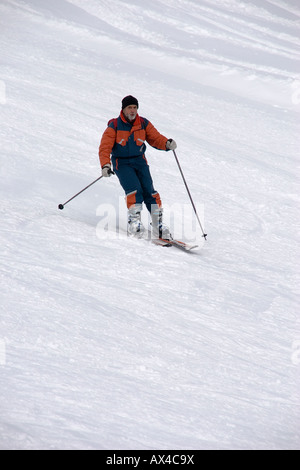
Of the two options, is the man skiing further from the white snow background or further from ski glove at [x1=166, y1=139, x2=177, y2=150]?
the white snow background

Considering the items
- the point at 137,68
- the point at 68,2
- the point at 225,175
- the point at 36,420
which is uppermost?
the point at 68,2

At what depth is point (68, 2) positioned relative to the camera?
730 inches

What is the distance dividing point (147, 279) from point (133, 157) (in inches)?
62.4

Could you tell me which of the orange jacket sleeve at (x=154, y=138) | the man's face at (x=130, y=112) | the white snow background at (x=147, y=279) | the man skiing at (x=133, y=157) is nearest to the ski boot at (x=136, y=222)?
the man skiing at (x=133, y=157)

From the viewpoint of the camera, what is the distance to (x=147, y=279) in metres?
4.62

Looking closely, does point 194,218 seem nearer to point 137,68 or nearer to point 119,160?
point 119,160

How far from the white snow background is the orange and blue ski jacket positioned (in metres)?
0.87

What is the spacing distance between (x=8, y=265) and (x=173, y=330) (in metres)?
1.54

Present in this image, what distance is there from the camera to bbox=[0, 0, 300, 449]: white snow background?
9.71 ft

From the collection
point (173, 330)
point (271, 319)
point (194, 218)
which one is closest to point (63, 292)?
point (173, 330)

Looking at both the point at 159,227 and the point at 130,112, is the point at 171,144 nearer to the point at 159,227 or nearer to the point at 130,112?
the point at 130,112

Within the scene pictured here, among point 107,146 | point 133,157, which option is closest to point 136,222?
point 133,157

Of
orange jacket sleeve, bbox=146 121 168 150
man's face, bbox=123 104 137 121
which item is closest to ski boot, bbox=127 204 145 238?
orange jacket sleeve, bbox=146 121 168 150

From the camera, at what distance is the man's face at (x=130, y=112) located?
17.5 ft
